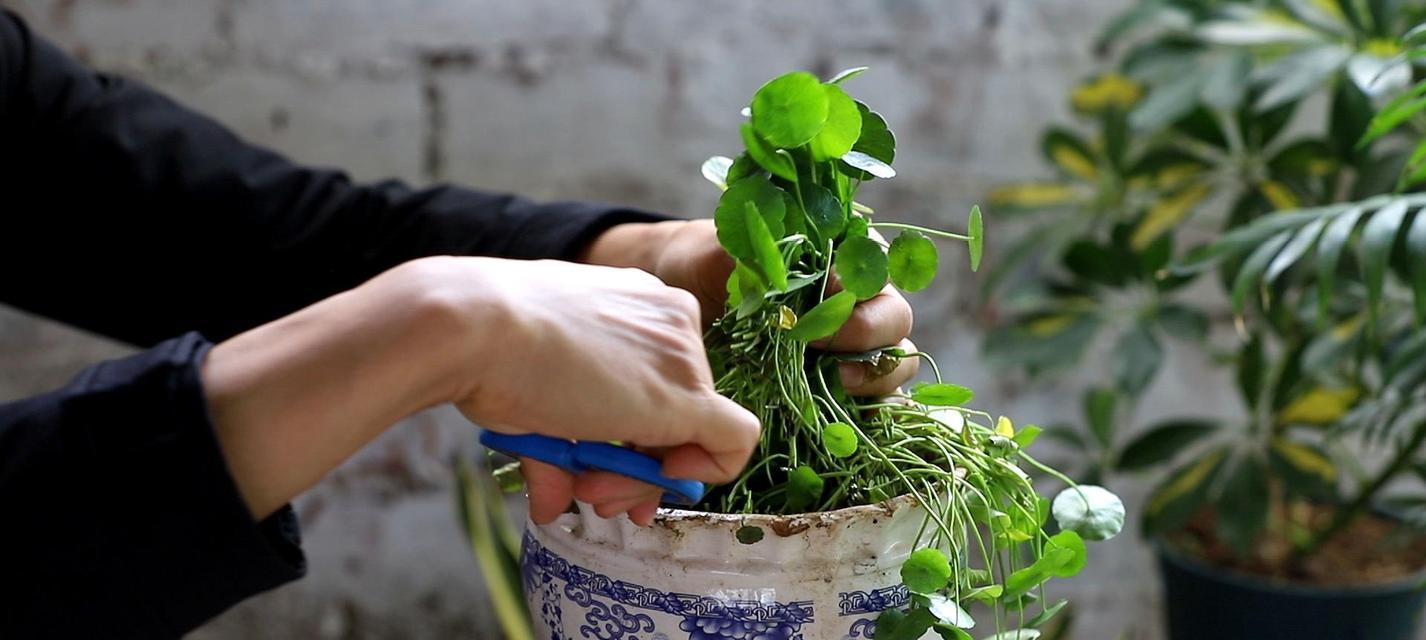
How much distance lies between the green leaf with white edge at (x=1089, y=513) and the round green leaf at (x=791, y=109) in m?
0.22

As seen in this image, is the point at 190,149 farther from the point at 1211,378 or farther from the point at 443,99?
the point at 1211,378

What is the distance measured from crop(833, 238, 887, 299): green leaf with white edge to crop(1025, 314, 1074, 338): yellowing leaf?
2.70 feet

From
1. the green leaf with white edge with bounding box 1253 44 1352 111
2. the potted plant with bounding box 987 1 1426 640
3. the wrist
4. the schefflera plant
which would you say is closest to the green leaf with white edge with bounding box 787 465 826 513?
the schefflera plant

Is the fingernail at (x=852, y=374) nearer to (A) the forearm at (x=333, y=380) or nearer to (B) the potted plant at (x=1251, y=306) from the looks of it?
(A) the forearm at (x=333, y=380)

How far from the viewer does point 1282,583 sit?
50.0 inches

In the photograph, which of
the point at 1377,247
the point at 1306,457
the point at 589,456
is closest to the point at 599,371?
the point at 589,456

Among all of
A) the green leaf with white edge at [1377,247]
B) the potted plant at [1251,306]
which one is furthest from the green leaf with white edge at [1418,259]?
the potted plant at [1251,306]

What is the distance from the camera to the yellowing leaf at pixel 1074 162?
1374 mm

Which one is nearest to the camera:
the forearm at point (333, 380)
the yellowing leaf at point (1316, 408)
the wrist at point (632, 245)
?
the forearm at point (333, 380)

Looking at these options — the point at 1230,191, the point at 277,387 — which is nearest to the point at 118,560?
the point at 277,387

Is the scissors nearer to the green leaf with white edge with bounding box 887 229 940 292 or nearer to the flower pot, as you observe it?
the flower pot

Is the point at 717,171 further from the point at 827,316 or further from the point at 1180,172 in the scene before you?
the point at 1180,172

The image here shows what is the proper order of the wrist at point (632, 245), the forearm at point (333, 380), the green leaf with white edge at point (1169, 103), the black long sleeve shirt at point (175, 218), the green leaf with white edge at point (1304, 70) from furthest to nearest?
1. the green leaf with white edge at point (1169, 103)
2. the green leaf with white edge at point (1304, 70)
3. the black long sleeve shirt at point (175, 218)
4. the wrist at point (632, 245)
5. the forearm at point (333, 380)

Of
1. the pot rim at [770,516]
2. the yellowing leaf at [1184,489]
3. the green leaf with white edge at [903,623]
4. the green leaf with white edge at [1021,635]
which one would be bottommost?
the yellowing leaf at [1184,489]
